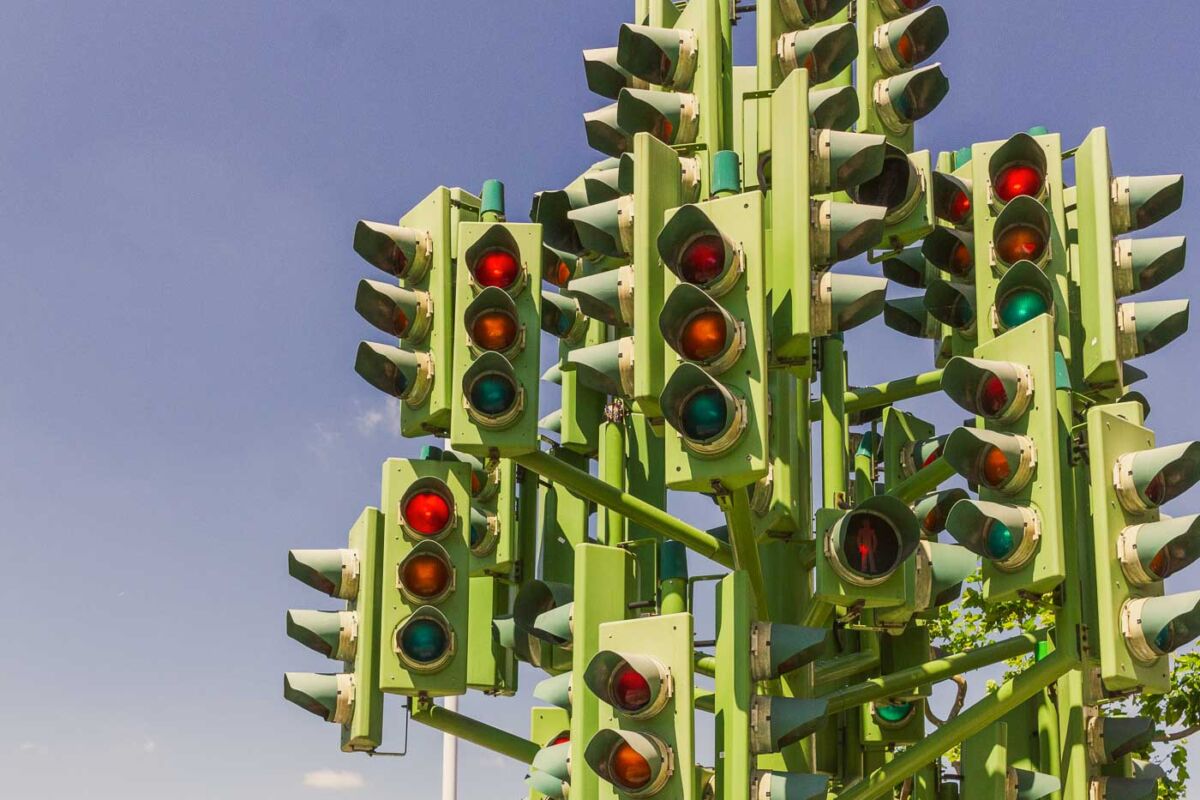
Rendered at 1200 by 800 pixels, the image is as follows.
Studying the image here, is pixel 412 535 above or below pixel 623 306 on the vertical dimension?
below

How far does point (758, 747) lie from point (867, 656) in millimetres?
3511

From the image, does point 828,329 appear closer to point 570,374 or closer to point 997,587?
point 997,587

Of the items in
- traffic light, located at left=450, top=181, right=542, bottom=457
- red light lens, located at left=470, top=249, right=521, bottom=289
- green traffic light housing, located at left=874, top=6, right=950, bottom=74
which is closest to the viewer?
traffic light, located at left=450, top=181, right=542, bottom=457

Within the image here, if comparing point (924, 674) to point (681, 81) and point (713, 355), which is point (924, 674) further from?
point (681, 81)

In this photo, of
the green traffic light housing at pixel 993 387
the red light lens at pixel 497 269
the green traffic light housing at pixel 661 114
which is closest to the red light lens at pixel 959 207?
the green traffic light housing at pixel 661 114

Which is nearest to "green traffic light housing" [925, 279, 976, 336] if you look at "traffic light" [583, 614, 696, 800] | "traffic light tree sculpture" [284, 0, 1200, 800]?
"traffic light tree sculpture" [284, 0, 1200, 800]

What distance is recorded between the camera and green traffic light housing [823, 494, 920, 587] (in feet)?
28.3

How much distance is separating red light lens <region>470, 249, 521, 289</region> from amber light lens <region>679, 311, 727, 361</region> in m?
2.14

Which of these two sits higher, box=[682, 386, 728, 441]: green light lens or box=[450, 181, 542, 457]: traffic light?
box=[450, 181, 542, 457]: traffic light

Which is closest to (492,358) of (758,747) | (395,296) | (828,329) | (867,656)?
(395,296)

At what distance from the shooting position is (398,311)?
32.8 feet

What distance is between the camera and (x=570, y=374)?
12.2m

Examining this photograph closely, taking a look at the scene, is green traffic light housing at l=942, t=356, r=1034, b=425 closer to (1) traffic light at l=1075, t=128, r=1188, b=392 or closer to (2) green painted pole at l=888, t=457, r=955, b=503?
(1) traffic light at l=1075, t=128, r=1188, b=392

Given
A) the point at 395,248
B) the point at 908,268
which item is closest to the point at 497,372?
the point at 395,248
